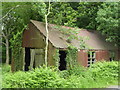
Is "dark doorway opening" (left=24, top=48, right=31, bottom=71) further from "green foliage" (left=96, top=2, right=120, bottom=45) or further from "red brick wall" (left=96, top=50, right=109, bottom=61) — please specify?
"green foliage" (left=96, top=2, right=120, bottom=45)

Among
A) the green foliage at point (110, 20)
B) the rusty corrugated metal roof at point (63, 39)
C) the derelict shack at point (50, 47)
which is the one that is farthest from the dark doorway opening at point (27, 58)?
the green foliage at point (110, 20)

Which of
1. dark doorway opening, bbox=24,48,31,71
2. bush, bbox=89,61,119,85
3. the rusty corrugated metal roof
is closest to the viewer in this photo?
bush, bbox=89,61,119,85

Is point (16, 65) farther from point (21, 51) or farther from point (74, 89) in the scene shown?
point (74, 89)

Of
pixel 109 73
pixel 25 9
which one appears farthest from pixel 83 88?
pixel 25 9

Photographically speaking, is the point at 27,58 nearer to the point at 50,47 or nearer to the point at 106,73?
the point at 50,47

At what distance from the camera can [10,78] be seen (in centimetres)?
875

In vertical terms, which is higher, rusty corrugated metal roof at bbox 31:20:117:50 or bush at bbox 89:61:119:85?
rusty corrugated metal roof at bbox 31:20:117:50

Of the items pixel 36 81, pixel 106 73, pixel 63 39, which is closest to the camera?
pixel 36 81

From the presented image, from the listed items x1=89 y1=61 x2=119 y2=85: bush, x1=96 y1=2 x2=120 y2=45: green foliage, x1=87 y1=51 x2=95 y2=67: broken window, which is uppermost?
x1=96 y1=2 x2=120 y2=45: green foliage

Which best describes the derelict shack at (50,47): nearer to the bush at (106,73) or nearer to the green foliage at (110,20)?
the green foliage at (110,20)

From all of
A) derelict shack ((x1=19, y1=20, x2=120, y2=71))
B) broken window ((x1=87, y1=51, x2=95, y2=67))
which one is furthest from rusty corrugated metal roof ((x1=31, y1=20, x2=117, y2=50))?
broken window ((x1=87, y1=51, x2=95, y2=67))

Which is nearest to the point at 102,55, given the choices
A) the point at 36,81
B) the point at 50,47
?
the point at 50,47

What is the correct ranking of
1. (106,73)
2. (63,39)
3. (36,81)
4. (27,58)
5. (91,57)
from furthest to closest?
(91,57), (27,58), (63,39), (106,73), (36,81)

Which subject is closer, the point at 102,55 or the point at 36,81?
the point at 36,81
